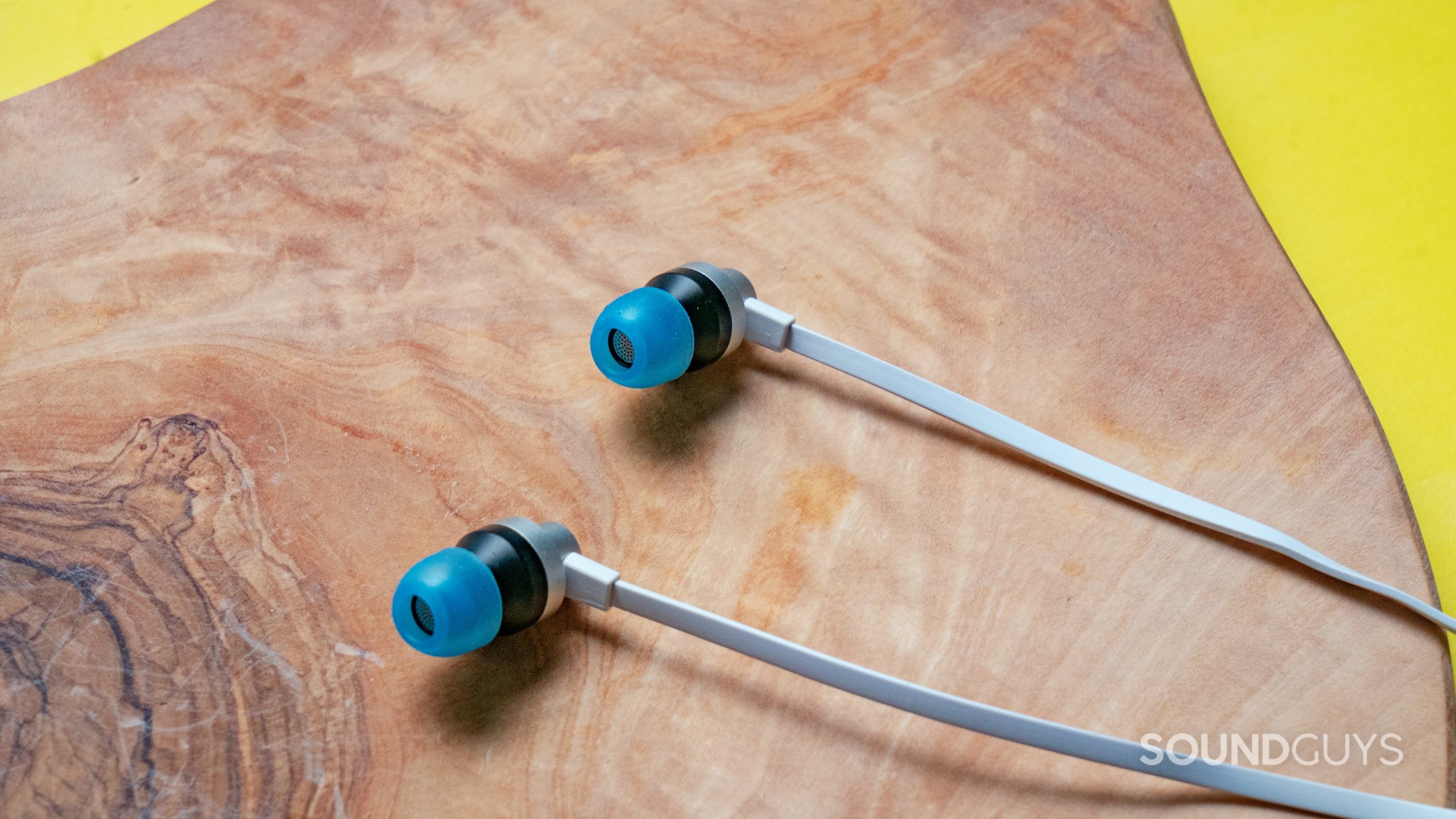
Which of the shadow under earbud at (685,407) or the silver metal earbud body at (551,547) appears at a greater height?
the shadow under earbud at (685,407)

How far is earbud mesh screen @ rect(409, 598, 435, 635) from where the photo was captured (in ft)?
1.50

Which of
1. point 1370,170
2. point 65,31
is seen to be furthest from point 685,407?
point 65,31

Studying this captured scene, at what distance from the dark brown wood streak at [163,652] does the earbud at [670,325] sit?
7.6 inches

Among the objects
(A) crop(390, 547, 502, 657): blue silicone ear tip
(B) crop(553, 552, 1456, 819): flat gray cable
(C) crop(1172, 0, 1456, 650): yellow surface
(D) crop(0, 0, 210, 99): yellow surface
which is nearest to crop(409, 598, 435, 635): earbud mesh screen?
(A) crop(390, 547, 502, 657): blue silicone ear tip

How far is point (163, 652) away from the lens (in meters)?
0.50

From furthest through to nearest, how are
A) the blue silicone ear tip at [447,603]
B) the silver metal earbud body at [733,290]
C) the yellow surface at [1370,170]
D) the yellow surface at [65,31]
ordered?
1. the yellow surface at [65,31]
2. the yellow surface at [1370,170]
3. the silver metal earbud body at [733,290]
4. the blue silicone ear tip at [447,603]

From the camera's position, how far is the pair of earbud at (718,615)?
46 cm

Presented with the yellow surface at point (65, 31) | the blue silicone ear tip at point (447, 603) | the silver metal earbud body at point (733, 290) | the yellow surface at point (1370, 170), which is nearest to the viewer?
the blue silicone ear tip at point (447, 603)

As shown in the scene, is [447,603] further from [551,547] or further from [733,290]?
[733,290]

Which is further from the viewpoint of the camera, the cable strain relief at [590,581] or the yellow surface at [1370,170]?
the yellow surface at [1370,170]

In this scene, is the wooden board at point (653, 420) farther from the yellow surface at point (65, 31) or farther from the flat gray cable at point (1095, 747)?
the yellow surface at point (65, 31)

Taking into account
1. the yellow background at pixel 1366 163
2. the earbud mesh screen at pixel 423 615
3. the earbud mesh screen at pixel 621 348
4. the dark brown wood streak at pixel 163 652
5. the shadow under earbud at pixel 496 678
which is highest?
the yellow background at pixel 1366 163

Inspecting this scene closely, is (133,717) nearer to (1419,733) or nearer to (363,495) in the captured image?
(363,495)

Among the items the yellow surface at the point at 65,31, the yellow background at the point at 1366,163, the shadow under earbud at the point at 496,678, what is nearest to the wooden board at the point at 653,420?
the shadow under earbud at the point at 496,678
